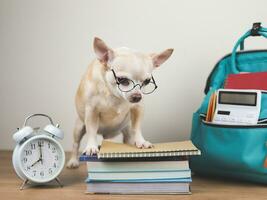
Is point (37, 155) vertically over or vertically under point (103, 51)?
under

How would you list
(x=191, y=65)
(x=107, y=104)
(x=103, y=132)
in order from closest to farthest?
(x=107, y=104) → (x=103, y=132) → (x=191, y=65)

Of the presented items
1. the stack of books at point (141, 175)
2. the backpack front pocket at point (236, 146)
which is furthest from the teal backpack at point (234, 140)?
the stack of books at point (141, 175)

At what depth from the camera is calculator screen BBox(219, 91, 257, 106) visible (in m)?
0.88

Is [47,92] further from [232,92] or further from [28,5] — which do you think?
[232,92]

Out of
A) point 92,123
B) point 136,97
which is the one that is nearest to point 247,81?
point 136,97

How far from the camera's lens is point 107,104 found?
35.8 inches

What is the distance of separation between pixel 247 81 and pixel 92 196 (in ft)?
1.47

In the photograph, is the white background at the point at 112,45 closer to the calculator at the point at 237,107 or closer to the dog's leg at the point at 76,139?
the dog's leg at the point at 76,139

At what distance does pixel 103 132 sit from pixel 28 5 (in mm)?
571

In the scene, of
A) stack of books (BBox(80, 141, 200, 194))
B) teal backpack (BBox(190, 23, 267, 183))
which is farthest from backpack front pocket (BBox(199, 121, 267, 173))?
stack of books (BBox(80, 141, 200, 194))

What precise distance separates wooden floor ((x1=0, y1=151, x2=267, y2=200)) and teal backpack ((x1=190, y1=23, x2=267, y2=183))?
0.03 metres

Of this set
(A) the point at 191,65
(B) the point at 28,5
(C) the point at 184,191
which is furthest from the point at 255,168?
(B) the point at 28,5

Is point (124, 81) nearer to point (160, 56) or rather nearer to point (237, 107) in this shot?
point (160, 56)

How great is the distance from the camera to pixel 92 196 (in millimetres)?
795
